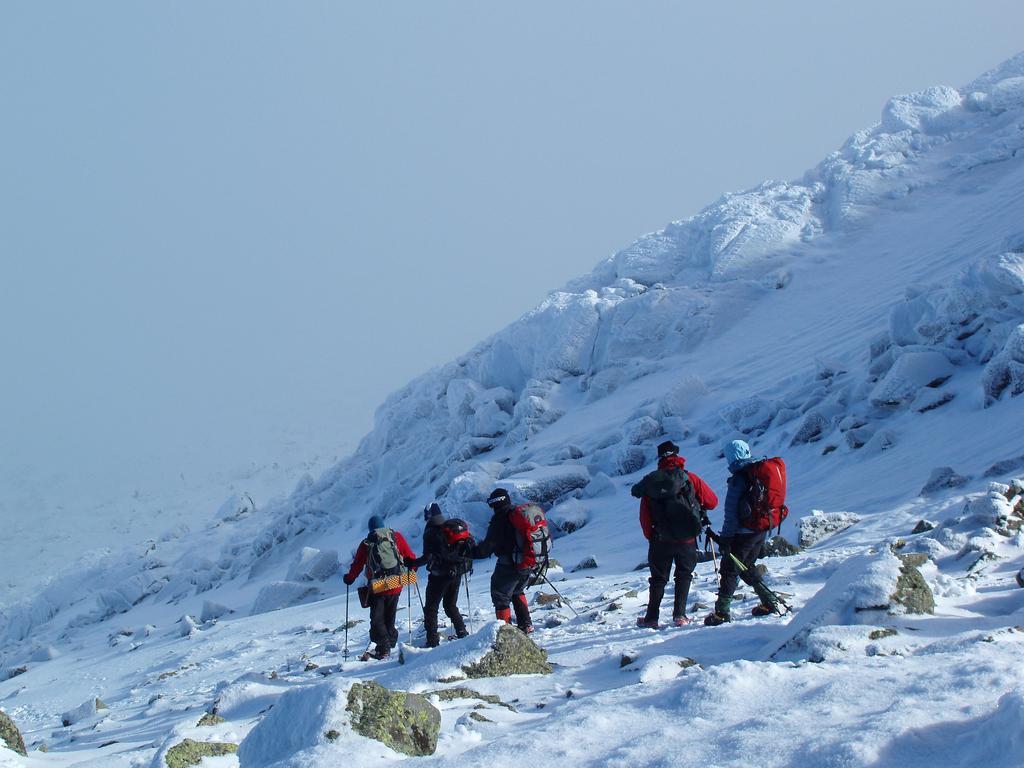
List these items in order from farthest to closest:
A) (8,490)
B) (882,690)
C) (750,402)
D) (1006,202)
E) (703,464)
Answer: (8,490) < (1006,202) < (750,402) < (703,464) < (882,690)

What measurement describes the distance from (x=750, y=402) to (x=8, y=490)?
56551 millimetres

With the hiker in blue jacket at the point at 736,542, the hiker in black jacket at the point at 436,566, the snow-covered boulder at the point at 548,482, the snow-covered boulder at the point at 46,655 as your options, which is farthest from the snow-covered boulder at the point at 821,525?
the snow-covered boulder at the point at 46,655

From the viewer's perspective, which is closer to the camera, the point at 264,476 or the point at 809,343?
the point at 809,343

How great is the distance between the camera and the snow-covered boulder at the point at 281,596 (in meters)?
19.8

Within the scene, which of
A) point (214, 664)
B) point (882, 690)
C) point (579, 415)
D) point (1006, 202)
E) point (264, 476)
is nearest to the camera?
point (882, 690)

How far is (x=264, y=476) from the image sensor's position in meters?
53.8

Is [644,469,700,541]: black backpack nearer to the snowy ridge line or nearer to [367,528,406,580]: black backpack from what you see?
[367,528,406,580]: black backpack

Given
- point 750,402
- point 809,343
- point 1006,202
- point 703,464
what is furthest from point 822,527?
point 1006,202

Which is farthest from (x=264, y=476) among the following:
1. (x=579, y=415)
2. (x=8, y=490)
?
(x=579, y=415)

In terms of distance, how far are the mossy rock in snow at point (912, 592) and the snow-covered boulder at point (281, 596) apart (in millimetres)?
15125

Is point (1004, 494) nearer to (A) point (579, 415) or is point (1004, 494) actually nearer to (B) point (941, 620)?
(B) point (941, 620)

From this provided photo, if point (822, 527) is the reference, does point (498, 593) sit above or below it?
above

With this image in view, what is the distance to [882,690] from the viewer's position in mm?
5242

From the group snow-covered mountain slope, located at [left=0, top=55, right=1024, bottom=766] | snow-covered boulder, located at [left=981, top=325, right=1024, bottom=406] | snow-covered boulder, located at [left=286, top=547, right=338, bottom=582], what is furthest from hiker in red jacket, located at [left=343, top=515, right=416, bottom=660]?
snow-covered boulder, located at [left=286, top=547, right=338, bottom=582]
